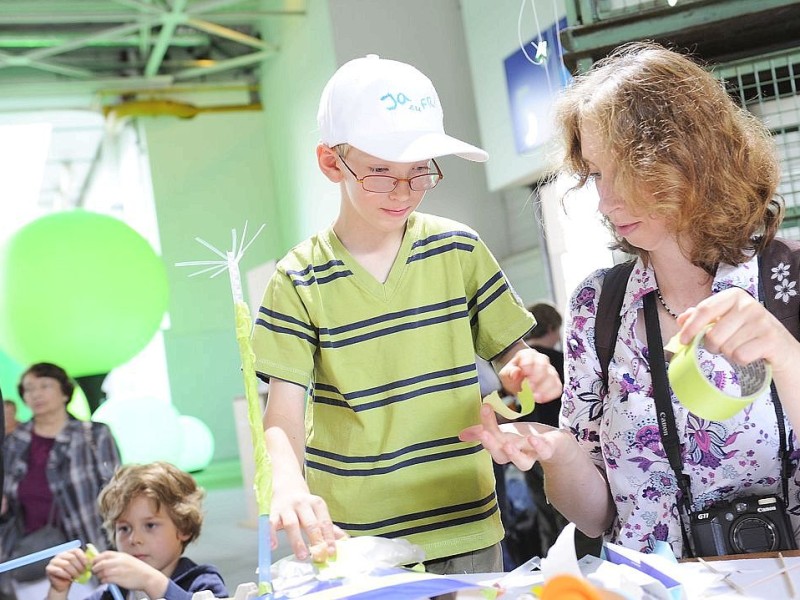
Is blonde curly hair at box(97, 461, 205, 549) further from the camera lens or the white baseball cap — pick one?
the camera lens

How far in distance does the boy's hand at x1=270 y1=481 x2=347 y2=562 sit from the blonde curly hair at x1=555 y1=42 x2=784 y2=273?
507 mm

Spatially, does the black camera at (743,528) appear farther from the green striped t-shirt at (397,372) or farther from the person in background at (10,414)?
the person in background at (10,414)

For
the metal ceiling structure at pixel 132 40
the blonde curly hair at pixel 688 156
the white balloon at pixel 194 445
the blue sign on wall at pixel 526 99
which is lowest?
the white balloon at pixel 194 445

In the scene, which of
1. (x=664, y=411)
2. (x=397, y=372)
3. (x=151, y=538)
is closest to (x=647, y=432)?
(x=664, y=411)

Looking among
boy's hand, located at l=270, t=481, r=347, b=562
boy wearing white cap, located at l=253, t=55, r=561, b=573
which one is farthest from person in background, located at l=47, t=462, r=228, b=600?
boy's hand, located at l=270, t=481, r=347, b=562

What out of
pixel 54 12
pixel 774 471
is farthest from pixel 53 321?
pixel 54 12

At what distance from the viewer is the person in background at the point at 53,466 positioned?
3297mm

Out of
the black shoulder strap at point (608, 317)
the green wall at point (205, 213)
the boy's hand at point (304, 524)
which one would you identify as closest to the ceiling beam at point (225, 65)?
the green wall at point (205, 213)

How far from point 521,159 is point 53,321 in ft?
8.36

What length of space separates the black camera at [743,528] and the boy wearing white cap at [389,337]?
32 cm

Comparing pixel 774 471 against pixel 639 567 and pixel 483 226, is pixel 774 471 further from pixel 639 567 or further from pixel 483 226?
pixel 483 226

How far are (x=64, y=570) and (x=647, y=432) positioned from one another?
3.50ft

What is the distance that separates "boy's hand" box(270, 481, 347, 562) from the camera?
2.93 ft

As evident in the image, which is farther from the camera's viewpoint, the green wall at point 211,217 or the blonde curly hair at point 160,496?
the green wall at point 211,217
